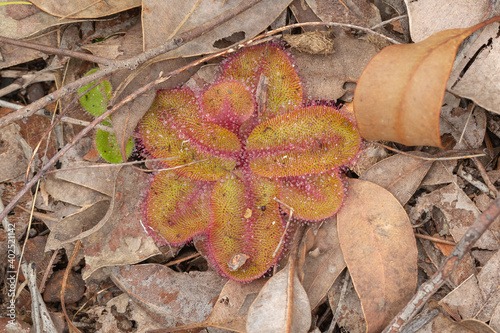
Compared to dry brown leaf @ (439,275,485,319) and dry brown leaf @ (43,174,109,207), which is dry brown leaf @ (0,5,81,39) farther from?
dry brown leaf @ (439,275,485,319)

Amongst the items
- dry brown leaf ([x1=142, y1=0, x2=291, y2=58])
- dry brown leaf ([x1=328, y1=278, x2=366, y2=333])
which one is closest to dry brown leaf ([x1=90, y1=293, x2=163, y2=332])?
dry brown leaf ([x1=328, y1=278, x2=366, y2=333])

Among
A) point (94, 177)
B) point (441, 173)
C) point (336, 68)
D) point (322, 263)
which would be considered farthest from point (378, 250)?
point (94, 177)

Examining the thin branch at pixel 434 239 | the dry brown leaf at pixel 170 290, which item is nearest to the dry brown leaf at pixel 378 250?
the thin branch at pixel 434 239

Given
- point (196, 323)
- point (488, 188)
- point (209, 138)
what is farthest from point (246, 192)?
point (488, 188)

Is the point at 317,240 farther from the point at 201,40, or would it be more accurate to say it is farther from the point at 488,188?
the point at 201,40

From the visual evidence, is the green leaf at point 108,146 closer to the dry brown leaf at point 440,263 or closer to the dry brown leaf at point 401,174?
the dry brown leaf at point 401,174

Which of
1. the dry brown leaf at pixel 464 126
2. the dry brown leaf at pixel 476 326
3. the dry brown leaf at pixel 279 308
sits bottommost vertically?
the dry brown leaf at pixel 476 326
